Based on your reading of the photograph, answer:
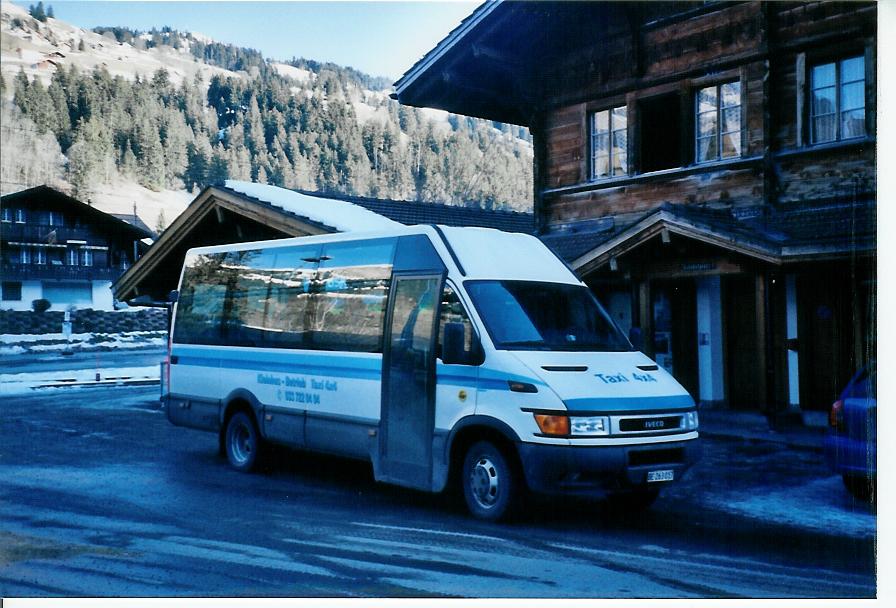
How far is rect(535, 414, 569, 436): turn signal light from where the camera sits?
751 centimetres

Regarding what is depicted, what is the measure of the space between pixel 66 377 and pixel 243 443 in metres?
19.8

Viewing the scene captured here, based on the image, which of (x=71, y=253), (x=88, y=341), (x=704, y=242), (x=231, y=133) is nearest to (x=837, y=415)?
(x=704, y=242)

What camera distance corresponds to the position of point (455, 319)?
848 cm

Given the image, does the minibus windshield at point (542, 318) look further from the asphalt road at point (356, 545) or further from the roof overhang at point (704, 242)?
the roof overhang at point (704, 242)

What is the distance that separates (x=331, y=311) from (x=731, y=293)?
826 cm

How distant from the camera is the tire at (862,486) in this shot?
816 centimetres

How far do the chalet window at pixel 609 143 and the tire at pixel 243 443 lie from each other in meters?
9.07

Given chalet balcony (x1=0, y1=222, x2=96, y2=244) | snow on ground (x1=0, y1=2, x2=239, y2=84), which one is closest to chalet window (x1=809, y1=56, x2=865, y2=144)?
snow on ground (x1=0, y1=2, x2=239, y2=84)

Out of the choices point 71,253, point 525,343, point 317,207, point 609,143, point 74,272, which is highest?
point 609,143

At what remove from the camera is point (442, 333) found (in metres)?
8.54

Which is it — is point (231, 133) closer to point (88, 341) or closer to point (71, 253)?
point (71, 253)

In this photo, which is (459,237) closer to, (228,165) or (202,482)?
(202,482)
